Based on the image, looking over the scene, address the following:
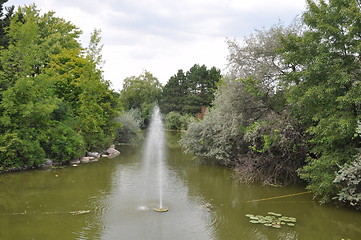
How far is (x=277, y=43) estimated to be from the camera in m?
12.6

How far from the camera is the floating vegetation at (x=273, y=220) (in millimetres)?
7759

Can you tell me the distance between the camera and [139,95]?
164ft

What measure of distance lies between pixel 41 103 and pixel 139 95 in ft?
116

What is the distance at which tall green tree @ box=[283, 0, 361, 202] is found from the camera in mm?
8188

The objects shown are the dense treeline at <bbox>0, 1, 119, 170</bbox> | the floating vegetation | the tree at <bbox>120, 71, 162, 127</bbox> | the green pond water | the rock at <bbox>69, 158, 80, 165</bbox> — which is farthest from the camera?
the tree at <bbox>120, 71, 162, 127</bbox>

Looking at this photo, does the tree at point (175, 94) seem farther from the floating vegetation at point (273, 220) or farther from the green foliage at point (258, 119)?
the floating vegetation at point (273, 220)

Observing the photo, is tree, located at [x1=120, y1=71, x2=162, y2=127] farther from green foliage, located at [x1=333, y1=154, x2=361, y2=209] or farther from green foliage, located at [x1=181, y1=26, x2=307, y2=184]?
green foliage, located at [x1=333, y1=154, x2=361, y2=209]

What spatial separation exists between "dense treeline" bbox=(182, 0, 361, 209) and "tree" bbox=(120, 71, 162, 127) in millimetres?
31165

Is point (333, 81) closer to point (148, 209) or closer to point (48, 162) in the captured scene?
point (148, 209)

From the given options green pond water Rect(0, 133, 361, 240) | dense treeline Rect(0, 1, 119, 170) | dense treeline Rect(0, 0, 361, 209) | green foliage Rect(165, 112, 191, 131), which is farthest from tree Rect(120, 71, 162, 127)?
green pond water Rect(0, 133, 361, 240)

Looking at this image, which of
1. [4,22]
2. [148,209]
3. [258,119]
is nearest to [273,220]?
[148,209]

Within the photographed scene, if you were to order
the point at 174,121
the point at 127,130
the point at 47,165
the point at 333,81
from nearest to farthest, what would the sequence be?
the point at 333,81 < the point at 47,165 < the point at 127,130 < the point at 174,121

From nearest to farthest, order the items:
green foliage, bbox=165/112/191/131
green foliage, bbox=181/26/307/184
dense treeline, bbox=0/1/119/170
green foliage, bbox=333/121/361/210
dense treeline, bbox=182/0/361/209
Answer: green foliage, bbox=333/121/361/210 < dense treeline, bbox=182/0/361/209 < green foliage, bbox=181/26/307/184 < dense treeline, bbox=0/1/119/170 < green foliage, bbox=165/112/191/131

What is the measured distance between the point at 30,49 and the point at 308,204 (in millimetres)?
14049
